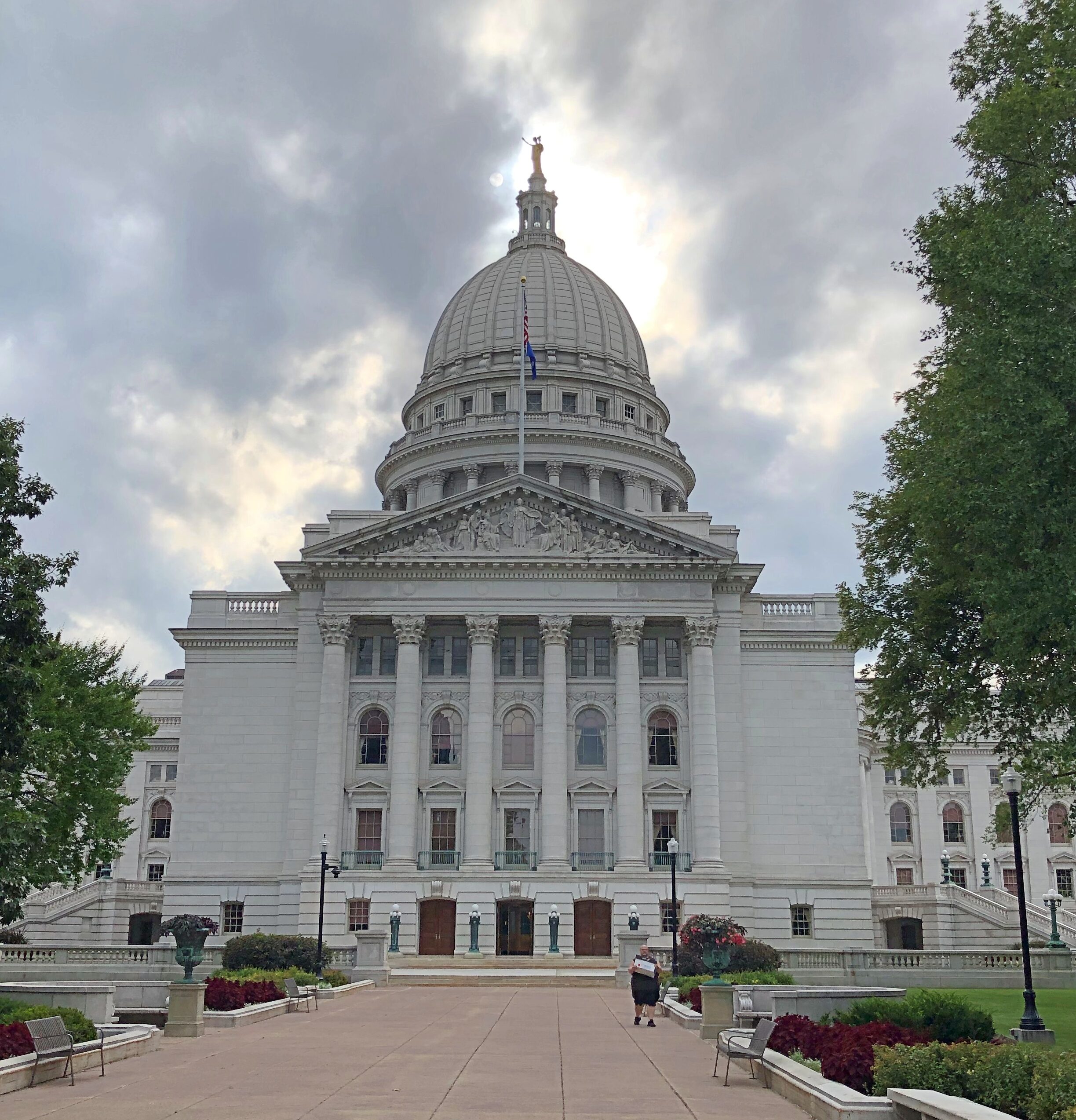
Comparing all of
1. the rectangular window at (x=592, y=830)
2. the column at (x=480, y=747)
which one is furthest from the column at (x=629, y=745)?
the column at (x=480, y=747)

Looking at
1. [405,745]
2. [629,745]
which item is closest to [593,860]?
[629,745]

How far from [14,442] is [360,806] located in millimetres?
37930

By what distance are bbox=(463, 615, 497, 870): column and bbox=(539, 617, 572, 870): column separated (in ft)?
8.73

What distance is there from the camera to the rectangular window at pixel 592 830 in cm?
6562

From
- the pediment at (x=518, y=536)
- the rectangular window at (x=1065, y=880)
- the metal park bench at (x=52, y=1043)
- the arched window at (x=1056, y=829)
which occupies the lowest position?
the metal park bench at (x=52, y=1043)

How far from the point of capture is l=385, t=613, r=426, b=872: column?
64062 mm

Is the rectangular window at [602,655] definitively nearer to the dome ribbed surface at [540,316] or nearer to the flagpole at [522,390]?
the flagpole at [522,390]

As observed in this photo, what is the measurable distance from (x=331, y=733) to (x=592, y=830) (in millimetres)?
13914

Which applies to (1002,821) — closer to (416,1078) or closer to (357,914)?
(416,1078)

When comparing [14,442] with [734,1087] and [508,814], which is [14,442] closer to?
[734,1087]

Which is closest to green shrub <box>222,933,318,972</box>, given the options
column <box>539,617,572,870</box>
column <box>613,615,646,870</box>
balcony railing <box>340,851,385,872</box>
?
balcony railing <box>340,851,385,872</box>

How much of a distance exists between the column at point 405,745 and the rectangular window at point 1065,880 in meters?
57.4

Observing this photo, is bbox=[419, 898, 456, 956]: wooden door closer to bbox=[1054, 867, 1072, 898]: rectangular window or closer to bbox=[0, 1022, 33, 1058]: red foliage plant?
bbox=[0, 1022, 33, 1058]: red foliage plant

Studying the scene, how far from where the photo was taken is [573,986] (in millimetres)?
48969
